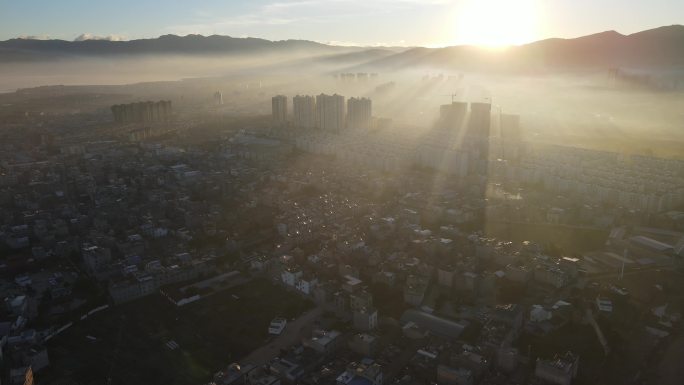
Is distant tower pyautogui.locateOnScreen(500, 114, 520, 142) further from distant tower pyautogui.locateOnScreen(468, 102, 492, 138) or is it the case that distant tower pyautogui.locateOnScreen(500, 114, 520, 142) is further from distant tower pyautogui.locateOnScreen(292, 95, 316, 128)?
distant tower pyautogui.locateOnScreen(292, 95, 316, 128)

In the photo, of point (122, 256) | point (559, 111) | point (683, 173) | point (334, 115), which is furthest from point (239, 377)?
point (559, 111)

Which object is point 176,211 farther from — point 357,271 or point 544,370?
point 544,370

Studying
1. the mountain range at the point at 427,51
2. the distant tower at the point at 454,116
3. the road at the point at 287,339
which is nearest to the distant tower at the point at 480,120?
the distant tower at the point at 454,116

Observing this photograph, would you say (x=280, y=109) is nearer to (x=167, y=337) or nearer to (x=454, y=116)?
(x=454, y=116)

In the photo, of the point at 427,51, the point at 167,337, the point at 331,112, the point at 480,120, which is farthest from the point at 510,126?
the point at 427,51

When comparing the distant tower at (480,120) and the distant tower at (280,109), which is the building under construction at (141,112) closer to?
the distant tower at (280,109)

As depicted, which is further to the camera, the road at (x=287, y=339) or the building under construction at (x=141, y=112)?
the building under construction at (x=141, y=112)

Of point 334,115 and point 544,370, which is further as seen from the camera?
point 334,115
